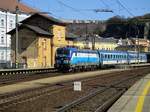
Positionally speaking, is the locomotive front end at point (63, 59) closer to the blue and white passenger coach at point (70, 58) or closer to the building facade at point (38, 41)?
the blue and white passenger coach at point (70, 58)

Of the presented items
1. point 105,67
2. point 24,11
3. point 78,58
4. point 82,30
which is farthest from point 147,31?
point 78,58

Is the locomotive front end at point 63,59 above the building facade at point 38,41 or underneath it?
underneath

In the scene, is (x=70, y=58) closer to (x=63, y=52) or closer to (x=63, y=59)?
(x=63, y=59)

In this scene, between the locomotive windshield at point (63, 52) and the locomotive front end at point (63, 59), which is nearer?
the locomotive front end at point (63, 59)

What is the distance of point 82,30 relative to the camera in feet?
480

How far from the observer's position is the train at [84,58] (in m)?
54.6

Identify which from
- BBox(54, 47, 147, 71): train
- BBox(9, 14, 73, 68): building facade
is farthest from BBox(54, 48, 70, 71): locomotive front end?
BBox(9, 14, 73, 68): building facade

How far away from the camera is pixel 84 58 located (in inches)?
2362

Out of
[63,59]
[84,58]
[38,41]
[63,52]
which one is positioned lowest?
[63,59]

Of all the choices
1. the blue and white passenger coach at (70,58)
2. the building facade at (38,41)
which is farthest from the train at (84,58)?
the building facade at (38,41)

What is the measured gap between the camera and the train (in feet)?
179

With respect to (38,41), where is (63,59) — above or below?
below

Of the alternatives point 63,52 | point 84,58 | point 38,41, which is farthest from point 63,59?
point 38,41

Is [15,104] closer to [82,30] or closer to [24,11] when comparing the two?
[24,11]
